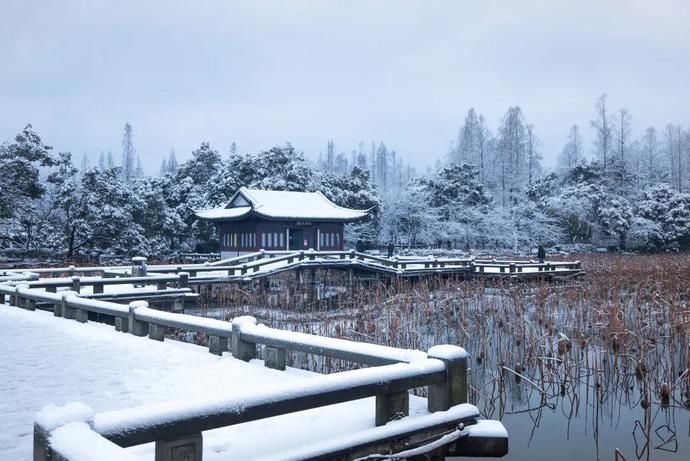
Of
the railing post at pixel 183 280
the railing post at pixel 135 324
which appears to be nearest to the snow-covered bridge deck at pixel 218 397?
the railing post at pixel 135 324

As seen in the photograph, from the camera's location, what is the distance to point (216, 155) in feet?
151

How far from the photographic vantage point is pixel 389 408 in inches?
159

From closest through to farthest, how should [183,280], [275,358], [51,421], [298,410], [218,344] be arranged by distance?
[51,421] → [298,410] → [275,358] → [218,344] → [183,280]

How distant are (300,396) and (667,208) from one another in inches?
1655

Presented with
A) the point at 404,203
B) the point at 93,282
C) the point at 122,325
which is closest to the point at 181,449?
the point at 122,325

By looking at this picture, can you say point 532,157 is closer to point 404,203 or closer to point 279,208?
point 404,203

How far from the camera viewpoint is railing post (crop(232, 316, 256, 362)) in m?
6.36

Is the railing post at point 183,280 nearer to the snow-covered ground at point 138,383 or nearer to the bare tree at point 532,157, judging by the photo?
the snow-covered ground at point 138,383

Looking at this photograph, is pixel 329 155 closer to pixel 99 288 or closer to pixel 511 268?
pixel 511 268

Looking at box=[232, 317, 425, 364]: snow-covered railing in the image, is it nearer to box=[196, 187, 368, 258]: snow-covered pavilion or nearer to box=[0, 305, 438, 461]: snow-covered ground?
box=[0, 305, 438, 461]: snow-covered ground

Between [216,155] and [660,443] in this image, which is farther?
[216,155]

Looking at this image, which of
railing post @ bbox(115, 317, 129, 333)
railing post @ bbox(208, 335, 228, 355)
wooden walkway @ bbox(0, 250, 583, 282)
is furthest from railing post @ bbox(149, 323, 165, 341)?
wooden walkway @ bbox(0, 250, 583, 282)

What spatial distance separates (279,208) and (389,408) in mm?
27424

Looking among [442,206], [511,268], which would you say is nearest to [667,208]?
[442,206]
